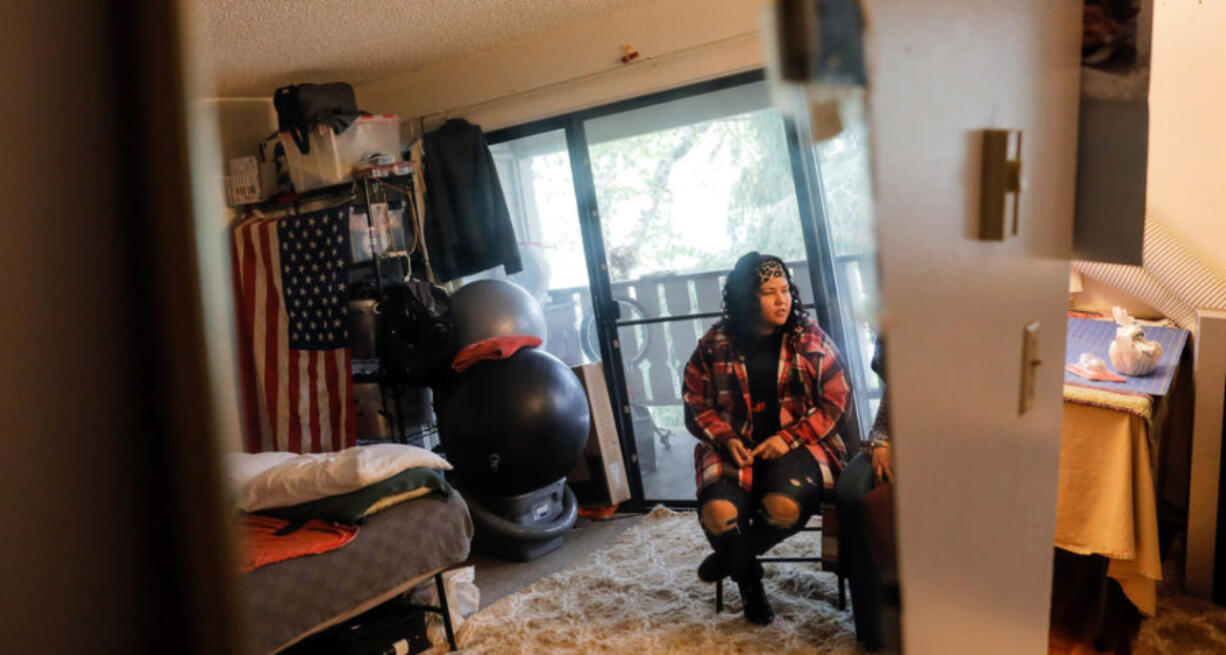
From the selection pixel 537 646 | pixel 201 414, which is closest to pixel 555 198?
pixel 537 646

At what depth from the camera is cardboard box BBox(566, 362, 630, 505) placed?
233cm

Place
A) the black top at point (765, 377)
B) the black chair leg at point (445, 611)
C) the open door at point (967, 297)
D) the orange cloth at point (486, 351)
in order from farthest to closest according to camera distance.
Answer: the orange cloth at point (486, 351)
the black chair leg at point (445, 611)
the black top at point (765, 377)
the open door at point (967, 297)

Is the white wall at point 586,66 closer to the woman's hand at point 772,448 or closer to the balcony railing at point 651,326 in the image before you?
the balcony railing at point 651,326

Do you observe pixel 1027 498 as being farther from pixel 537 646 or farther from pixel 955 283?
pixel 537 646

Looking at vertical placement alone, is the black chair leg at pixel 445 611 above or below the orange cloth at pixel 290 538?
below

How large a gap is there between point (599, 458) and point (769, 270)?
50.6 inches

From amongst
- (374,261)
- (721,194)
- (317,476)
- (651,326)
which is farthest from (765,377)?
(374,261)

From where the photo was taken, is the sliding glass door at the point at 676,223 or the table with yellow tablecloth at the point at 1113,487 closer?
the sliding glass door at the point at 676,223

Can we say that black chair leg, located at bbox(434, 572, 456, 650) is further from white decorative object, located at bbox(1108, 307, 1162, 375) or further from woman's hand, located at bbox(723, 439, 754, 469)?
white decorative object, located at bbox(1108, 307, 1162, 375)

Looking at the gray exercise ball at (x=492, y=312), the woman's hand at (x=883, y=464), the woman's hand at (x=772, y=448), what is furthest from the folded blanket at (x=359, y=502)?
the woman's hand at (x=883, y=464)

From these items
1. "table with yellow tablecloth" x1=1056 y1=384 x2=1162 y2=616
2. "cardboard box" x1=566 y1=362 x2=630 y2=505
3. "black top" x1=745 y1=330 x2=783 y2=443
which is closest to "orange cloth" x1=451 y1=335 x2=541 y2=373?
"cardboard box" x1=566 y1=362 x2=630 y2=505

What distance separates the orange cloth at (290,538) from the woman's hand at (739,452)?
72 centimetres

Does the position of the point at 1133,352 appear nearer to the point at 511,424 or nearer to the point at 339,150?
the point at 511,424

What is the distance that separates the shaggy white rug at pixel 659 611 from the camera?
1.29 metres
